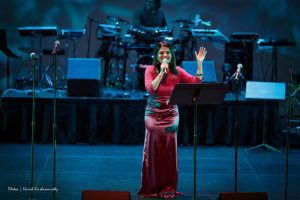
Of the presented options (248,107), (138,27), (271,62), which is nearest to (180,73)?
(248,107)

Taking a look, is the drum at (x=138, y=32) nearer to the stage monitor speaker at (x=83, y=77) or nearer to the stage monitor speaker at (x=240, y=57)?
the stage monitor speaker at (x=83, y=77)

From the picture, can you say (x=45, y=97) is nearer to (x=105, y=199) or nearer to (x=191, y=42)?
(x=191, y=42)

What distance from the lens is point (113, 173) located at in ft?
28.3

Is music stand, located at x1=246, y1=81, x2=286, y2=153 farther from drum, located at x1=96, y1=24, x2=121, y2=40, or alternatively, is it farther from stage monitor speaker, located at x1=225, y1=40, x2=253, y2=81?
drum, located at x1=96, y1=24, x2=121, y2=40

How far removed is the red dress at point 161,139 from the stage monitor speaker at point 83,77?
3674 millimetres

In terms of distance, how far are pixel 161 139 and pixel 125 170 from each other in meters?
1.90

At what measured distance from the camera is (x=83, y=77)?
423 inches

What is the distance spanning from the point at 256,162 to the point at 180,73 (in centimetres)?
300

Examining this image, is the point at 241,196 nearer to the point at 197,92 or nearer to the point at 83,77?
the point at 197,92

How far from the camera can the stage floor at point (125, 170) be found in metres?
7.74

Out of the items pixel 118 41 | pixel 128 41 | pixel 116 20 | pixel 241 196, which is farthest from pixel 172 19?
pixel 241 196

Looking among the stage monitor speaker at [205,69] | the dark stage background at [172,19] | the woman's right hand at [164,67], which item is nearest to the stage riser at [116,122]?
the stage monitor speaker at [205,69]

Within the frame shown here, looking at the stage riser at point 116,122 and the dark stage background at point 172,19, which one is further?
the dark stage background at point 172,19

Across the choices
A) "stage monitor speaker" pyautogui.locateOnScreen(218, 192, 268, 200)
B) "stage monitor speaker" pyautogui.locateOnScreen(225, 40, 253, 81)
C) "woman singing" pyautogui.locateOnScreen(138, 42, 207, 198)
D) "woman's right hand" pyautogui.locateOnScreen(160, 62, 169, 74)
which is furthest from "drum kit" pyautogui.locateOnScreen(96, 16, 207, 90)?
"stage monitor speaker" pyautogui.locateOnScreen(218, 192, 268, 200)
